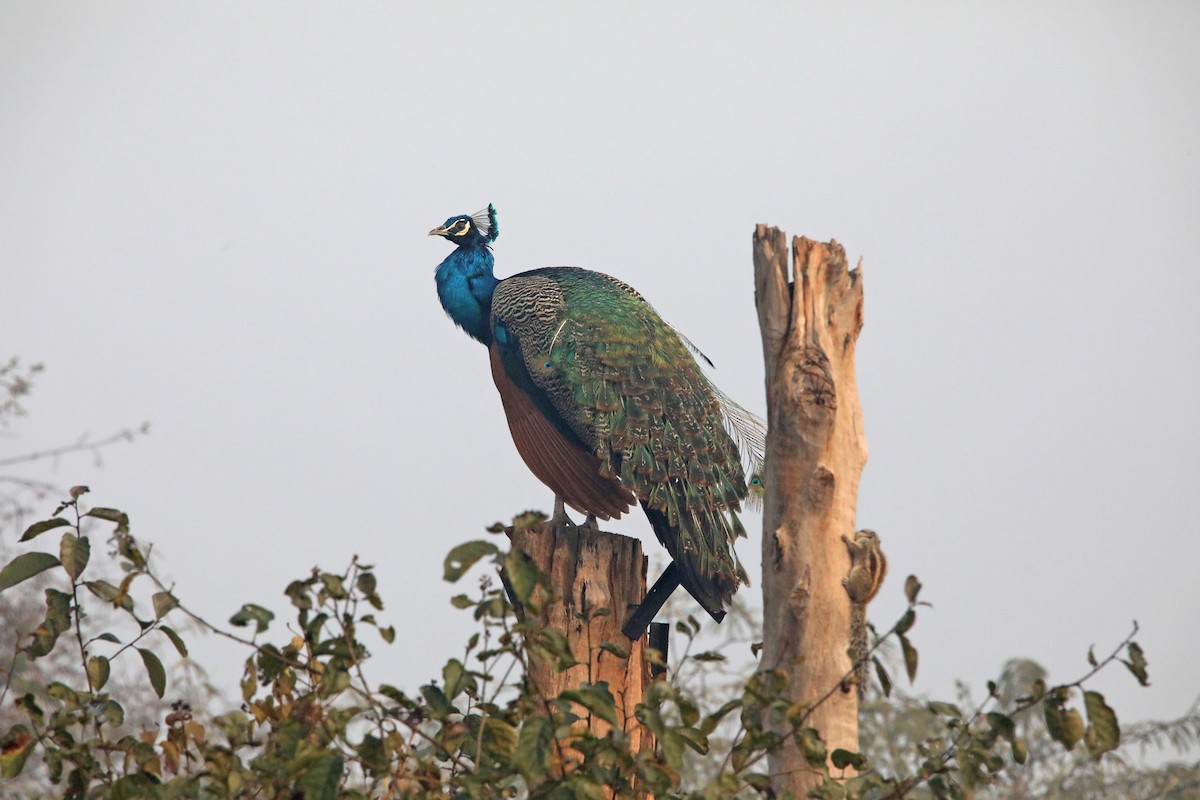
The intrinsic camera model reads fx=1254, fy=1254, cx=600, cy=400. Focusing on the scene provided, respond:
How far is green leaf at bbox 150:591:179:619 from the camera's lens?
3283 millimetres

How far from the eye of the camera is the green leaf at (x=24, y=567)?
328cm

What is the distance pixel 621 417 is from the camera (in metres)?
6.25

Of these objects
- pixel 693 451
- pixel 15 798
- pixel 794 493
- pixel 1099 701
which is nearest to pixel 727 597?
pixel 693 451

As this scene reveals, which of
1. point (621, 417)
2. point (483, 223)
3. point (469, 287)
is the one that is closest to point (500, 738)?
point (621, 417)

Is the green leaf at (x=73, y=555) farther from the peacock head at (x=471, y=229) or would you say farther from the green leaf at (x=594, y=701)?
the peacock head at (x=471, y=229)

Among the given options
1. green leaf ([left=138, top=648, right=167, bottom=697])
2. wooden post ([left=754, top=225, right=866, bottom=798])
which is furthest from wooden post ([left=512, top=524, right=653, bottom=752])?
green leaf ([left=138, top=648, right=167, bottom=697])

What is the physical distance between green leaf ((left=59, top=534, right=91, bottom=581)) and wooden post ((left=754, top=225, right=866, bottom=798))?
2.02m

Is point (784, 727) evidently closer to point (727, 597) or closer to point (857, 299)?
point (857, 299)

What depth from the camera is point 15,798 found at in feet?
32.1

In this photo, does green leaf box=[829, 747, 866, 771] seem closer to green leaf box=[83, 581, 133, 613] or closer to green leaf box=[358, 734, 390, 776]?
green leaf box=[358, 734, 390, 776]

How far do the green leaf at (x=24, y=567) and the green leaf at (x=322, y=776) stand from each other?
95 centimetres

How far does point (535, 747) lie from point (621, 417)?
131 inches

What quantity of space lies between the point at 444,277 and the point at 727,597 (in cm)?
312

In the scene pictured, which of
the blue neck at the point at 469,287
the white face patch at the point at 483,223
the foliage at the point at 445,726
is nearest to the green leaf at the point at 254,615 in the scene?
the foliage at the point at 445,726
